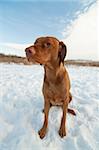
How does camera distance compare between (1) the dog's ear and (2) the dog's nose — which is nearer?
(2) the dog's nose

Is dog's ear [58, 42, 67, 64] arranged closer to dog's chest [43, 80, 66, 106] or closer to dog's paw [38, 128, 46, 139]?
dog's chest [43, 80, 66, 106]

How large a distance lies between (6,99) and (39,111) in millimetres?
908

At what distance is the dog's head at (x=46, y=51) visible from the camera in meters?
2.60

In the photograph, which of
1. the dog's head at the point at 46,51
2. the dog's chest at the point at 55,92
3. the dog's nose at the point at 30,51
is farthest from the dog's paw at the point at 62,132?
the dog's nose at the point at 30,51

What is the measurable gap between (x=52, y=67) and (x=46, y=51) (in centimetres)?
33

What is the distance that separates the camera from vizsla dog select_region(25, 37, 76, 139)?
2646mm

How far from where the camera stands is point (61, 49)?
2926mm

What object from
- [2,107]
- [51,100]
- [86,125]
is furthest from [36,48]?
[2,107]

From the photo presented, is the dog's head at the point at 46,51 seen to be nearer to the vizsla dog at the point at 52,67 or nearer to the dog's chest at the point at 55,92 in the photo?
the vizsla dog at the point at 52,67

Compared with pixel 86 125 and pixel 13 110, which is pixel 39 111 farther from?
pixel 86 125

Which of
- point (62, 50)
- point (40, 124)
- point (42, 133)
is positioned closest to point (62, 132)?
point (42, 133)

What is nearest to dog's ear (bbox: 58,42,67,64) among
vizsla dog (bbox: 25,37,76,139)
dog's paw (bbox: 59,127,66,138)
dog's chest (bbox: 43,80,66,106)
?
vizsla dog (bbox: 25,37,76,139)

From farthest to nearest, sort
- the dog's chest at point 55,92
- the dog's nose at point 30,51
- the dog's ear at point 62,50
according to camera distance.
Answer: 1. the dog's chest at point 55,92
2. the dog's ear at point 62,50
3. the dog's nose at point 30,51

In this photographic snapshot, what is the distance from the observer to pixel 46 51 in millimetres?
2715
